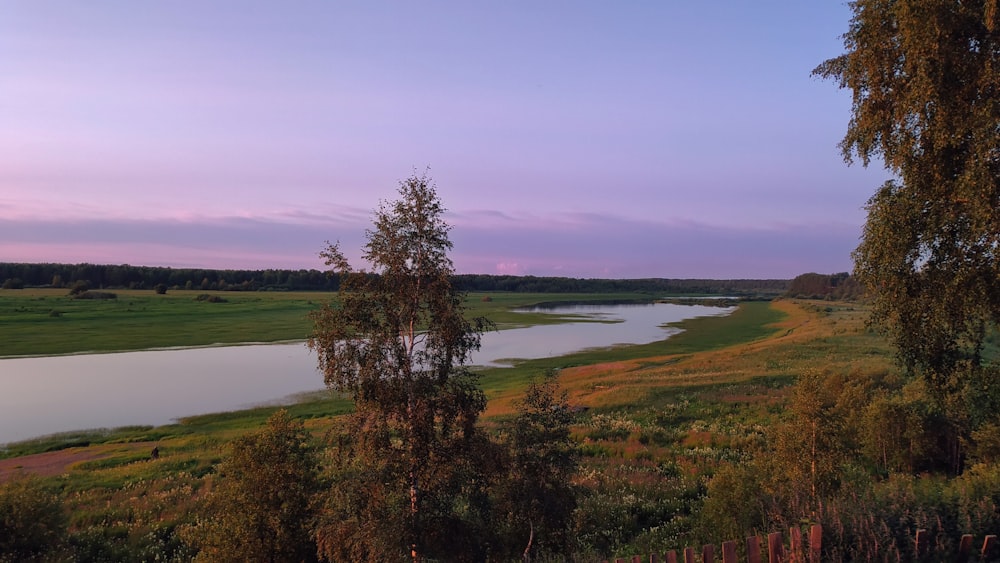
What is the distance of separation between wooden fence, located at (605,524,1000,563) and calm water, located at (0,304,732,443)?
33.3 m

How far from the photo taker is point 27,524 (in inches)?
416

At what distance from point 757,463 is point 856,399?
7404 mm

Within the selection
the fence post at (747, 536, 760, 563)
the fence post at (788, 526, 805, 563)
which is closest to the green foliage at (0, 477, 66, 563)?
the fence post at (747, 536, 760, 563)

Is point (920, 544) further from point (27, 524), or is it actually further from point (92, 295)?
point (92, 295)

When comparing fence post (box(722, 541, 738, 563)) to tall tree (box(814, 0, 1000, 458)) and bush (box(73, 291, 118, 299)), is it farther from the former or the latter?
bush (box(73, 291, 118, 299))

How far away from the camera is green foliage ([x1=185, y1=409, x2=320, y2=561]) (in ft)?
30.5

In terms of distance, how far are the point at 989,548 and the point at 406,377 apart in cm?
736

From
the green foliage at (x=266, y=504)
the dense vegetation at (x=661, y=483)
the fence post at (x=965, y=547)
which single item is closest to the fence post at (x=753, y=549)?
the dense vegetation at (x=661, y=483)

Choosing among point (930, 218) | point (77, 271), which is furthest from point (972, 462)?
point (77, 271)

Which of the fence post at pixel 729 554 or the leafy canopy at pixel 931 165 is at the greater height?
the leafy canopy at pixel 931 165

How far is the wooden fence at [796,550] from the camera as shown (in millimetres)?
5574

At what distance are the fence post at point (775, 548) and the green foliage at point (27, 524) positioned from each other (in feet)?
40.5

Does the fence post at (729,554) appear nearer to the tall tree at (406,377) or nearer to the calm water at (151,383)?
the tall tree at (406,377)

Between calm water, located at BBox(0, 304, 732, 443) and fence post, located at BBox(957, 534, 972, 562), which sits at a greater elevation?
fence post, located at BBox(957, 534, 972, 562)
